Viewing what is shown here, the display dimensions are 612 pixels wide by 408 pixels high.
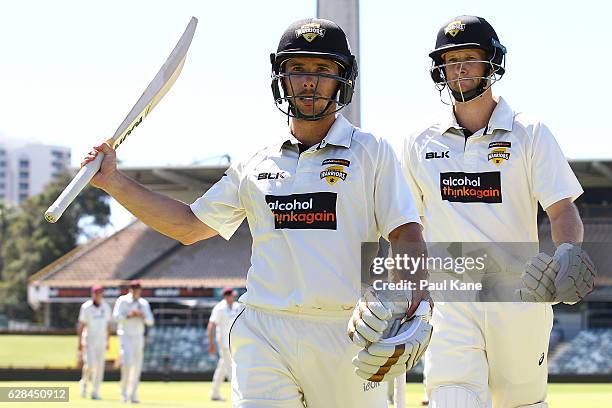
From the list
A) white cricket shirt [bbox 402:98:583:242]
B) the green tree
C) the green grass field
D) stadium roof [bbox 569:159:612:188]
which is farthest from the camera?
the green tree

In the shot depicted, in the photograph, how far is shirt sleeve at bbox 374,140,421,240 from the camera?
12.1 ft

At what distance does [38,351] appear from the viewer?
3638 centimetres

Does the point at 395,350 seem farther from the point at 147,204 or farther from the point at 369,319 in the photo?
the point at 147,204

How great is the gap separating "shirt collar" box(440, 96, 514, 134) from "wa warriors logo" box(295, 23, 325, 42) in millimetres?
1079

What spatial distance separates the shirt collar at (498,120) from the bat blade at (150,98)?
1207 millimetres

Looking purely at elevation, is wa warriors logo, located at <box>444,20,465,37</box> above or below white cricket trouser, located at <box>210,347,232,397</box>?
above

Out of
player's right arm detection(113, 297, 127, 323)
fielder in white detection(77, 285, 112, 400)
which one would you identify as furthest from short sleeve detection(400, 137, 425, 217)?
fielder in white detection(77, 285, 112, 400)

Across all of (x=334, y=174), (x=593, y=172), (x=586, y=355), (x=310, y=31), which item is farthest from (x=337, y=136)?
(x=593, y=172)

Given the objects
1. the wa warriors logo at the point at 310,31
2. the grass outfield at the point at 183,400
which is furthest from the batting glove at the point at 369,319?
the grass outfield at the point at 183,400

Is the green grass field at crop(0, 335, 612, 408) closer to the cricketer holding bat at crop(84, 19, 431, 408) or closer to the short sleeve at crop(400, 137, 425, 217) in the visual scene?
the short sleeve at crop(400, 137, 425, 217)

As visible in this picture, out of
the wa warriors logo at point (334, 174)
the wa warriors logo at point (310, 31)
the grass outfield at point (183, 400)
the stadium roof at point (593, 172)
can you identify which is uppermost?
A: the stadium roof at point (593, 172)

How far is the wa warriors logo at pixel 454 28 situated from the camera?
466cm

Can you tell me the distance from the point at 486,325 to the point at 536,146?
0.77 meters

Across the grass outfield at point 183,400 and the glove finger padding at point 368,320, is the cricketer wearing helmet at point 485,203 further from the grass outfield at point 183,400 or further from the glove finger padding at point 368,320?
the grass outfield at point 183,400
